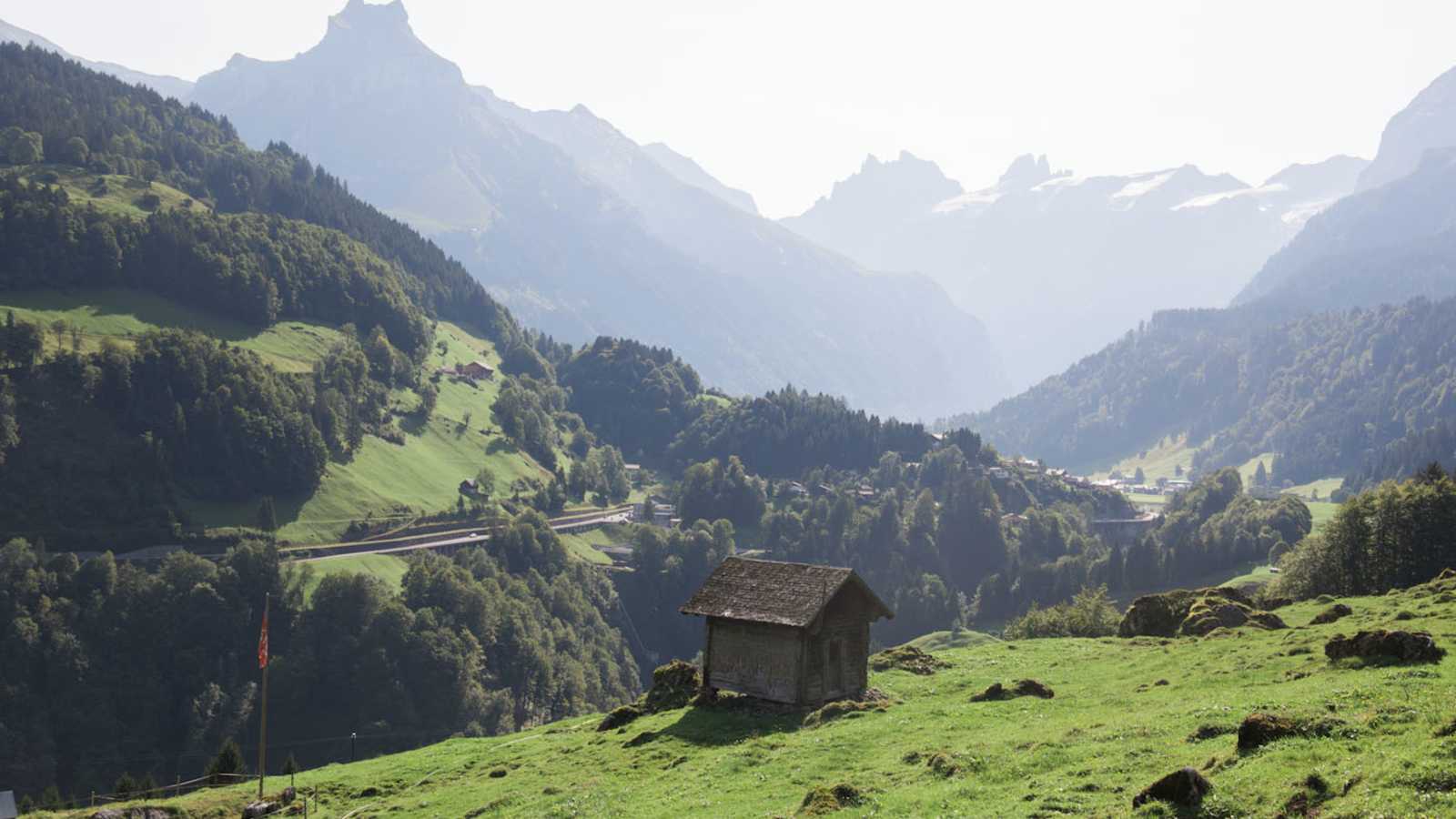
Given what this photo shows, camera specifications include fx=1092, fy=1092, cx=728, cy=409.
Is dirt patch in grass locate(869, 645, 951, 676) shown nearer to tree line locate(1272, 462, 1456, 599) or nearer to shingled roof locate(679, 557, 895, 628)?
shingled roof locate(679, 557, 895, 628)

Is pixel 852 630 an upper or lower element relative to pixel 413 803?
upper

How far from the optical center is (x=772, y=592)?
2213 inches

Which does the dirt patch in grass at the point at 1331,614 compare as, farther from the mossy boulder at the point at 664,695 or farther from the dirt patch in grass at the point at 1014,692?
the mossy boulder at the point at 664,695

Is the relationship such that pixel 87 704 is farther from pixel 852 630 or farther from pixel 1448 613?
pixel 1448 613

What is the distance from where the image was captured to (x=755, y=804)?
34.9 metres

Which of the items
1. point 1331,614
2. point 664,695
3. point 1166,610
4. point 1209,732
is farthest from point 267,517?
point 1209,732

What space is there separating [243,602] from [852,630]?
132636 millimetres

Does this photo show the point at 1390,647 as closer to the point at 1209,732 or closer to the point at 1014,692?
the point at 1209,732

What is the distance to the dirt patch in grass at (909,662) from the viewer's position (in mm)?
63469

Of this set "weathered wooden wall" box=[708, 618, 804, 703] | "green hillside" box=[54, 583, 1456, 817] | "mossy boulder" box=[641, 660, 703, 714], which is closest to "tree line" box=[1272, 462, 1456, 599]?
"green hillside" box=[54, 583, 1456, 817]

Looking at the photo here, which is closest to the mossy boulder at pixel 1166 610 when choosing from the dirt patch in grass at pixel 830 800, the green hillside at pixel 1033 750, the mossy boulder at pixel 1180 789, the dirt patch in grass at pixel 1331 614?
the green hillside at pixel 1033 750

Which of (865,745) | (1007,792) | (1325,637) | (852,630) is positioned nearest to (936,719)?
(865,745)

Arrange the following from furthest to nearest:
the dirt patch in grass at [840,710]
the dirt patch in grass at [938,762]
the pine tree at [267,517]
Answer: the pine tree at [267,517] → the dirt patch in grass at [840,710] → the dirt patch in grass at [938,762]

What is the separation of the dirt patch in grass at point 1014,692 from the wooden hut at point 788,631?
7659 mm
